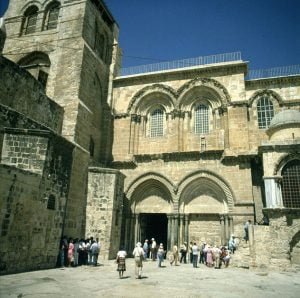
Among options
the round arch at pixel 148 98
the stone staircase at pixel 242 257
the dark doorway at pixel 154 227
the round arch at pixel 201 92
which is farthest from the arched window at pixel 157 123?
the stone staircase at pixel 242 257

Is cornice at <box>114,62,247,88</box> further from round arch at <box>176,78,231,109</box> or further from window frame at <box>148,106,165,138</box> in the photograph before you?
window frame at <box>148,106,165,138</box>

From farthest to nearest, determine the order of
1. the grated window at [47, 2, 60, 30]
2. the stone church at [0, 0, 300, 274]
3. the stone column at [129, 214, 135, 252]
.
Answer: the grated window at [47, 2, 60, 30], the stone column at [129, 214, 135, 252], the stone church at [0, 0, 300, 274]

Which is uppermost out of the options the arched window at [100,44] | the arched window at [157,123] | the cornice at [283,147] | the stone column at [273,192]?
the arched window at [100,44]

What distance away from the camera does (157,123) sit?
21.0m

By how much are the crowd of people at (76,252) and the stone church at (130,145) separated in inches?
20.0

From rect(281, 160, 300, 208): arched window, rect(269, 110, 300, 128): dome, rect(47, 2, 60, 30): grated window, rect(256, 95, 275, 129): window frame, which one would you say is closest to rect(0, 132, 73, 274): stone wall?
rect(281, 160, 300, 208): arched window

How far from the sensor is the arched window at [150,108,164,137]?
20766mm

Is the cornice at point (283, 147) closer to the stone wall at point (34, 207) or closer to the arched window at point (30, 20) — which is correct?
the stone wall at point (34, 207)

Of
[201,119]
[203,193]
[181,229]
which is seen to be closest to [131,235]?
[181,229]

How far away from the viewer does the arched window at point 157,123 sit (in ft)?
68.1

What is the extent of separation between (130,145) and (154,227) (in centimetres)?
618

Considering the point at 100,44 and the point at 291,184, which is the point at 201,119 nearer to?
the point at 291,184

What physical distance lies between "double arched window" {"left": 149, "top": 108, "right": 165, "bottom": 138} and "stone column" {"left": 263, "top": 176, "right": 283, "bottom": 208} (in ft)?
25.7

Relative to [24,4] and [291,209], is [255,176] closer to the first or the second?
[291,209]
